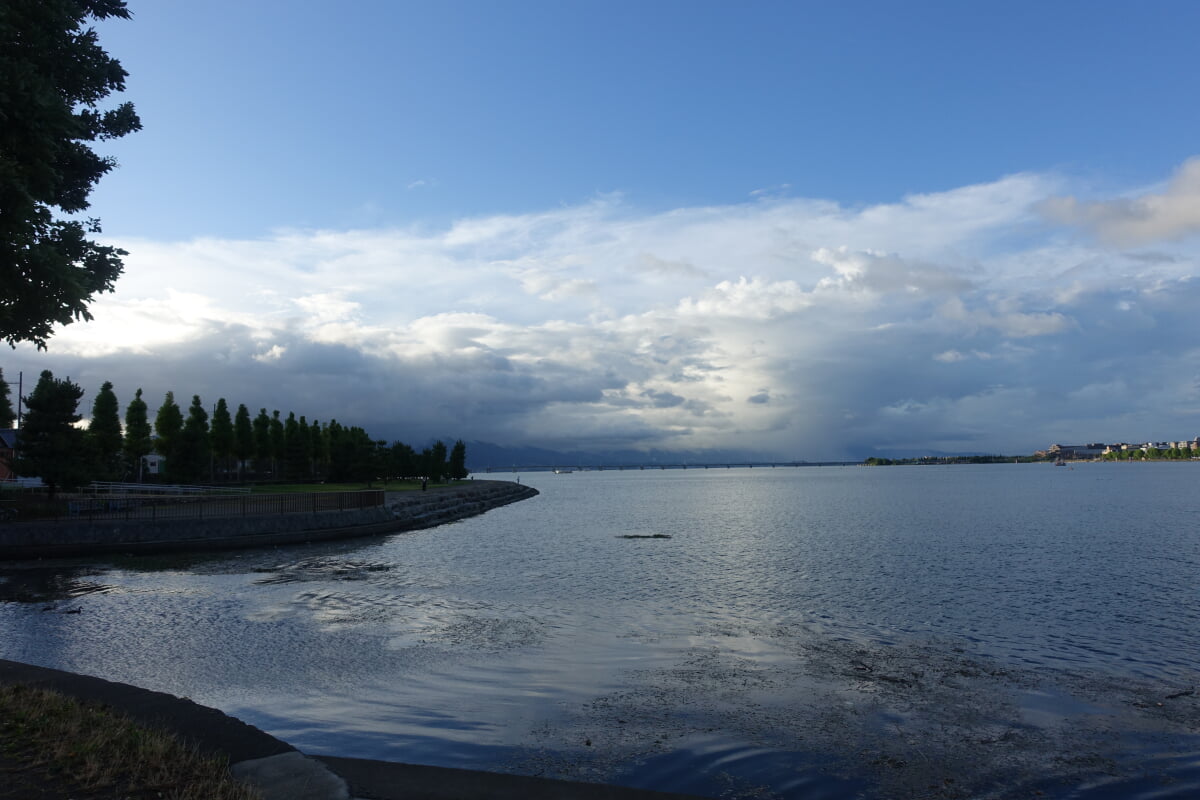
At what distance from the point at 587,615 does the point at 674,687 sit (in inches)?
351

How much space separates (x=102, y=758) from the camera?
845 centimetres

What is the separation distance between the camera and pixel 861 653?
1912cm

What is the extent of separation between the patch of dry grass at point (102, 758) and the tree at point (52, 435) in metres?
45.7

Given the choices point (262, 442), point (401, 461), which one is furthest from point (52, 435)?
point (401, 461)

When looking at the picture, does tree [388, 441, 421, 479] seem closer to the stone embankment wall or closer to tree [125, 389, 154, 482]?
tree [125, 389, 154, 482]

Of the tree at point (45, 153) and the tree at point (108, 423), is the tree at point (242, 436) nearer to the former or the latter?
the tree at point (108, 423)

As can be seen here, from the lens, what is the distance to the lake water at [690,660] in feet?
38.3

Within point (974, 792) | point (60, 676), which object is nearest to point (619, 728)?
point (974, 792)

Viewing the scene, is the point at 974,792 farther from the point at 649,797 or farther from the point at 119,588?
the point at 119,588

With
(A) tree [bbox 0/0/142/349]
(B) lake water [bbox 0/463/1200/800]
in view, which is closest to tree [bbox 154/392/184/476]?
(B) lake water [bbox 0/463/1200/800]

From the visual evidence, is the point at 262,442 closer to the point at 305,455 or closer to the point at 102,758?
the point at 305,455

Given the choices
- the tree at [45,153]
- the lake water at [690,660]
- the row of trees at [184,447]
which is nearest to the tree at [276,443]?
the row of trees at [184,447]

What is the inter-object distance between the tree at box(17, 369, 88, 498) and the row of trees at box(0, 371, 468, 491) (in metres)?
0.05

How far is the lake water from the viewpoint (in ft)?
38.3
